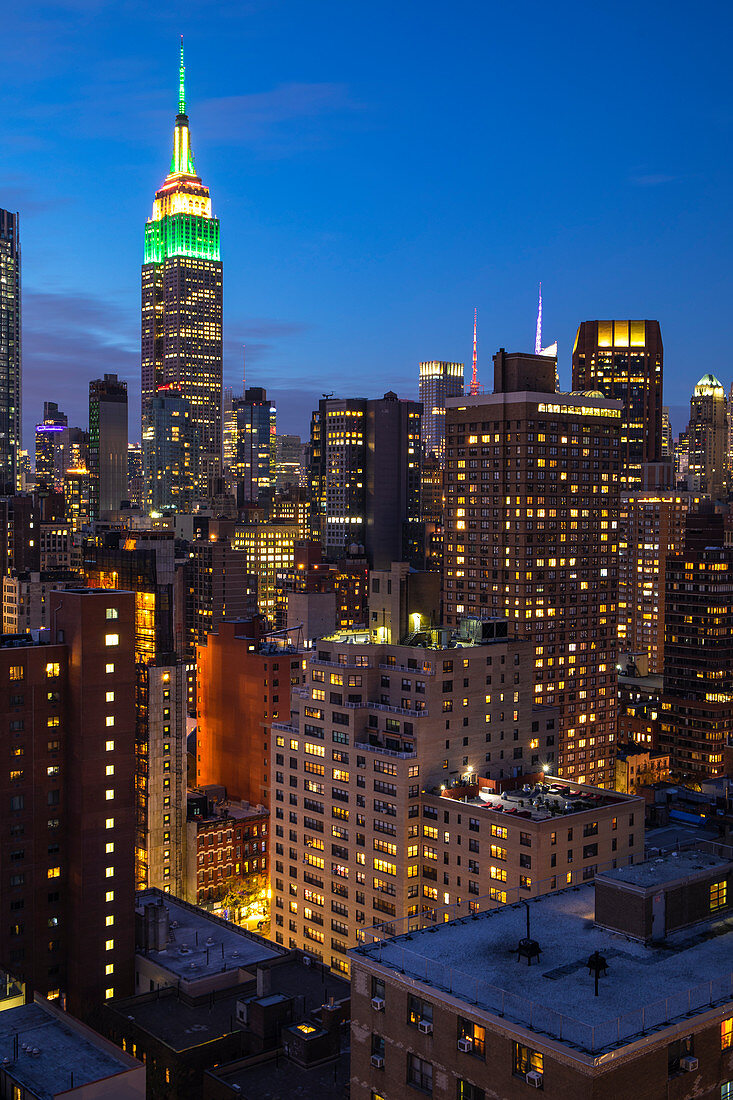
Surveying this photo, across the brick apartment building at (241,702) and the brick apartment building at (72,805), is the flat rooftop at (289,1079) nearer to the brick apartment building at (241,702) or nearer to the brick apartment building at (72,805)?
the brick apartment building at (72,805)

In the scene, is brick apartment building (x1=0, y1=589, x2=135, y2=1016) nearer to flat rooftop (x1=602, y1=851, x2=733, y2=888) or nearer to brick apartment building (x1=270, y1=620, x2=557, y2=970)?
brick apartment building (x1=270, y1=620, x2=557, y2=970)

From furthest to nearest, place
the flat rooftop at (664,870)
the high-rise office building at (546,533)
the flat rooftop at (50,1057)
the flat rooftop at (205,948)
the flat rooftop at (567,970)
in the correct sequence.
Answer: the high-rise office building at (546,533) < the flat rooftop at (205,948) < the flat rooftop at (50,1057) < the flat rooftop at (664,870) < the flat rooftop at (567,970)

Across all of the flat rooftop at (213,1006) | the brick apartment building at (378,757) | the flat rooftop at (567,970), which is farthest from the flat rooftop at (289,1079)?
the brick apartment building at (378,757)

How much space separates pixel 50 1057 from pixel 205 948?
39.3 meters

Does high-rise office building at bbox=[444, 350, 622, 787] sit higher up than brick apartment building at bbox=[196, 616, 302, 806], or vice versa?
high-rise office building at bbox=[444, 350, 622, 787]

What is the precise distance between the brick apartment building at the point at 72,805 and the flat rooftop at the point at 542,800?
3067cm

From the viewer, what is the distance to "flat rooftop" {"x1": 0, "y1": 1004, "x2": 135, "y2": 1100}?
53.4 metres

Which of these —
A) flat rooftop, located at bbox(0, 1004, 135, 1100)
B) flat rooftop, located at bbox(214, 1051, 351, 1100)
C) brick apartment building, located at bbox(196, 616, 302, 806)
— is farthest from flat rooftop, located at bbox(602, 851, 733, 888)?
brick apartment building, located at bbox(196, 616, 302, 806)

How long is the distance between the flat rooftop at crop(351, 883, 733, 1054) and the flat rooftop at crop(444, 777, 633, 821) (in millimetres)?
Answer: 43605

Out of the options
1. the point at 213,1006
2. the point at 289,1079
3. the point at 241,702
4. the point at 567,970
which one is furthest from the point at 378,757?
the point at 241,702

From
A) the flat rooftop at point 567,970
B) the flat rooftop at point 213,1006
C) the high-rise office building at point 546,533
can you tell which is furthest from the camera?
the high-rise office building at point 546,533

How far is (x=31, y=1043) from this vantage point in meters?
57.6

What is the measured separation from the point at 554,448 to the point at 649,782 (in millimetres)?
63767

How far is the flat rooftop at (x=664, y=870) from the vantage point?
45500mm
